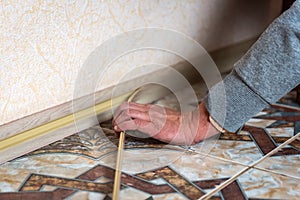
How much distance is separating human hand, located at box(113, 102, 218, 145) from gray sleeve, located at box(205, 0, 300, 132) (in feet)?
0.11

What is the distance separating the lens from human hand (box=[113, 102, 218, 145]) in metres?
0.90

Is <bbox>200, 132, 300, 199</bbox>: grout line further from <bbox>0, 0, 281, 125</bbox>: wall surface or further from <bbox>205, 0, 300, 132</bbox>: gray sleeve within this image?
<bbox>0, 0, 281, 125</bbox>: wall surface

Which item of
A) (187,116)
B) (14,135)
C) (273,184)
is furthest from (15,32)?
(273,184)

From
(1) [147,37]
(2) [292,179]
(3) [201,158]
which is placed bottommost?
(2) [292,179]

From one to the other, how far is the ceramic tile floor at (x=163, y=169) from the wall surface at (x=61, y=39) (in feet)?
0.36

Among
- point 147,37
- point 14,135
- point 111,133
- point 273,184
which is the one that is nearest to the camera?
point 273,184

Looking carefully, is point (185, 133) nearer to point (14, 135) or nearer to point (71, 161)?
point (71, 161)

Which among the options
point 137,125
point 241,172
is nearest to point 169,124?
point 137,125

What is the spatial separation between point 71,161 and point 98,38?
0.30 metres

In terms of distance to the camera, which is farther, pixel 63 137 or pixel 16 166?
pixel 63 137

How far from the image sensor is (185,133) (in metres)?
0.90

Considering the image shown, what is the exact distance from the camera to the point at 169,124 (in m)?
0.90

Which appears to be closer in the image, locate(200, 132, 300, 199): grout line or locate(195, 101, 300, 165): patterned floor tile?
locate(200, 132, 300, 199): grout line

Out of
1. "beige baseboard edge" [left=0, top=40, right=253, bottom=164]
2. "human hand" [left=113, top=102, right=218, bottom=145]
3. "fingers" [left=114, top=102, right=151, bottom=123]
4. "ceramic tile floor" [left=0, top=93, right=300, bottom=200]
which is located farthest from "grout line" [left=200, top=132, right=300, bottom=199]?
"beige baseboard edge" [left=0, top=40, right=253, bottom=164]
